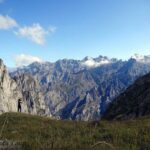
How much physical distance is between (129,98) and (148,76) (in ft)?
57.0

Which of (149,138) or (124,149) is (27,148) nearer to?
(124,149)

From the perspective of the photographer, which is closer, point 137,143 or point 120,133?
point 137,143

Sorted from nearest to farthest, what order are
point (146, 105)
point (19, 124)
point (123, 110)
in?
point (19, 124) → point (146, 105) → point (123, 110)

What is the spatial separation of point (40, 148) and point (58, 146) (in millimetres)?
888

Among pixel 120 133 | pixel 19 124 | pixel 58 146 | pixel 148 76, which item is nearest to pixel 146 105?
pixel 148 76

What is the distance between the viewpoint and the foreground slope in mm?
117812

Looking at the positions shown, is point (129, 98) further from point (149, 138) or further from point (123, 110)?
point (149, 138)

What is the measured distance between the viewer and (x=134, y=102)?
13750 cm

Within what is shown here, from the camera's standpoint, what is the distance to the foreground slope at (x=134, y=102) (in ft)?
387

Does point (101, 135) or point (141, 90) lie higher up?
point (141, 90)

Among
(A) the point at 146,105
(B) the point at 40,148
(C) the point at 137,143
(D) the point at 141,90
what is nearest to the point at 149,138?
(C) the point at 137,143

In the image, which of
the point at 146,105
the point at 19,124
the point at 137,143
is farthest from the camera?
the point at 146,105

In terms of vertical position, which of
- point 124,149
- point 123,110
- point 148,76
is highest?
point 148,76

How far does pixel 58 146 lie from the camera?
15164 mm
